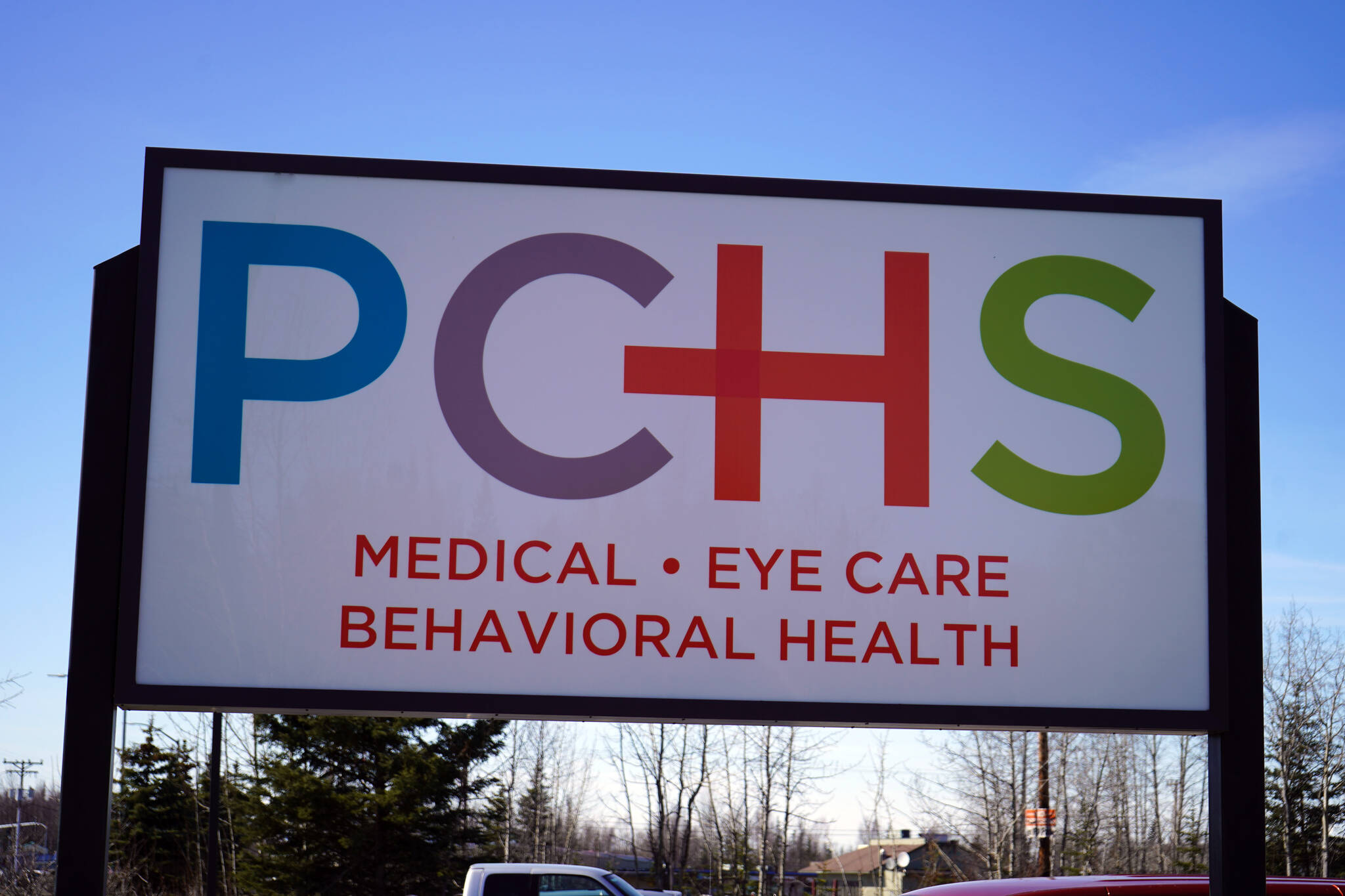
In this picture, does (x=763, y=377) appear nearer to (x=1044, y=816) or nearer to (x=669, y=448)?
(x=669, y=448)

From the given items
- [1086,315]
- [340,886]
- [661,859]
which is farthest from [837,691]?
[661,859]

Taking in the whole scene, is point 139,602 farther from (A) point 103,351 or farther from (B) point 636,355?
(B) point 636,355

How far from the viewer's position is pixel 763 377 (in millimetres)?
5539

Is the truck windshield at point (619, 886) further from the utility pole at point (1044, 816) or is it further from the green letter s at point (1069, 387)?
the green letter s at point (1069, 387)

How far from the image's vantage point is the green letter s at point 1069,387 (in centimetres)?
554

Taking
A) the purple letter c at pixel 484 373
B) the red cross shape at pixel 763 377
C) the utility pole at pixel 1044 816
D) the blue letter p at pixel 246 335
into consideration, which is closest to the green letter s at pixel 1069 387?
the red cross shape at pixel 763 377

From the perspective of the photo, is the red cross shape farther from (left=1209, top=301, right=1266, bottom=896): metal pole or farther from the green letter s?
(left=1209, top=301, right=1266, bottom=896): metal pole

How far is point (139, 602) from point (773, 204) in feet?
11.2

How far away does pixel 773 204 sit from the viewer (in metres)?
5.68

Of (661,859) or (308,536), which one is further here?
(661,859)

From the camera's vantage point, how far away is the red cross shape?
549 cm

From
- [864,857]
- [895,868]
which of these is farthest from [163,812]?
[864,857]

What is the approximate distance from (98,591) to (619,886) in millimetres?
12513

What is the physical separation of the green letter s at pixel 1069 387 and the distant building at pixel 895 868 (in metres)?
7.35
